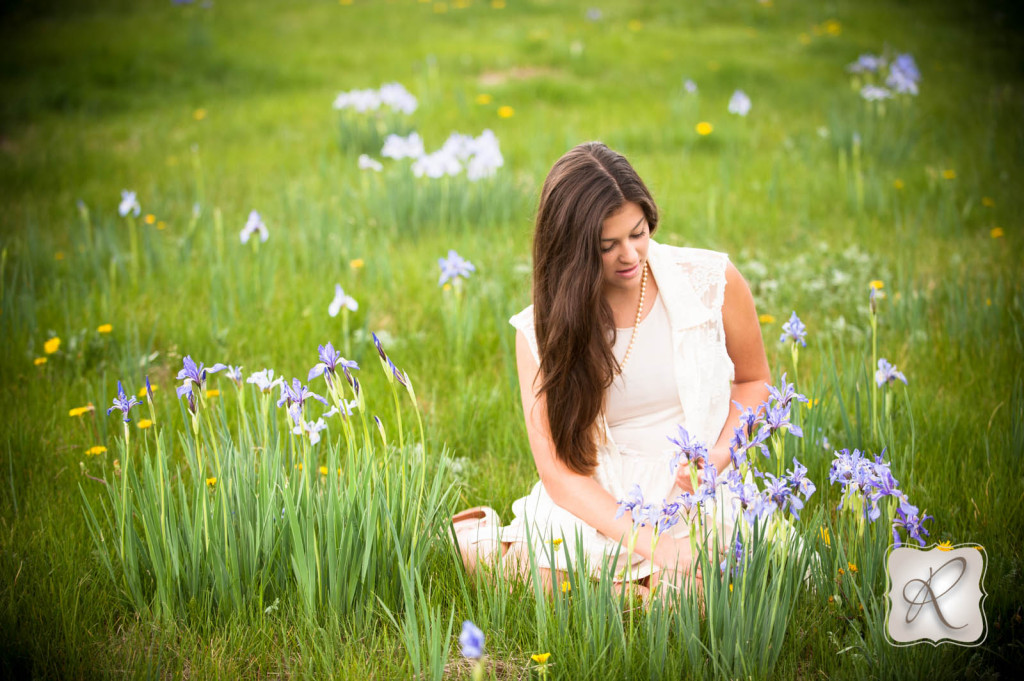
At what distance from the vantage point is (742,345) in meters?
2.47

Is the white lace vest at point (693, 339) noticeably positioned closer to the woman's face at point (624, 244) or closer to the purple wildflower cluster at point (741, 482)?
the woman's face at point (624, 244)

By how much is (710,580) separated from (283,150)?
19.6 ft

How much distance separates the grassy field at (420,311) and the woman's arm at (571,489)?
0.25 m

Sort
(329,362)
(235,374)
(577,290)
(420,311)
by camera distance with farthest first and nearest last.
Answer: (420,311) < (577,290) < (235,374) < (329,362)

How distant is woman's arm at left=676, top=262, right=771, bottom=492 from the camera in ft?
7.97

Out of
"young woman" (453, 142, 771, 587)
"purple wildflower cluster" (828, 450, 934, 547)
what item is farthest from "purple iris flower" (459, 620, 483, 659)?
"young woman" (453, 142, 771, 587)

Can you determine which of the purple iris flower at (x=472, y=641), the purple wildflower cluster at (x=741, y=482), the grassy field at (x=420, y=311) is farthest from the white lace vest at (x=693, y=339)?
the purple iris flower at (x=472, y=641)

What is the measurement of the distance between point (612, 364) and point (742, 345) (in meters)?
0.44

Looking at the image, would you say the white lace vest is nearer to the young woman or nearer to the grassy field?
the young woman

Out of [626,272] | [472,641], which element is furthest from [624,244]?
[472,641]
